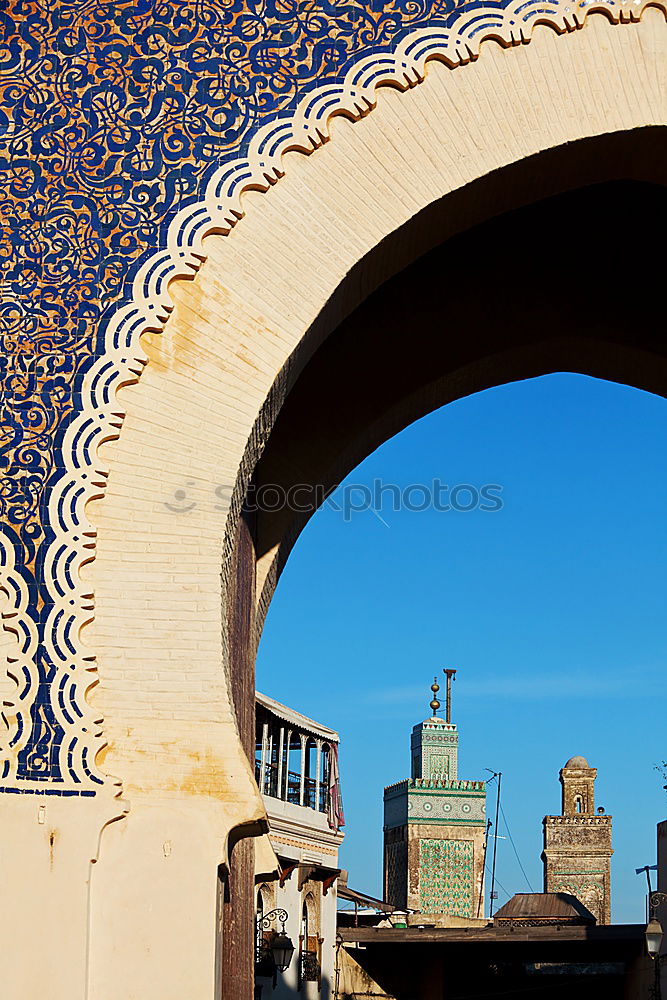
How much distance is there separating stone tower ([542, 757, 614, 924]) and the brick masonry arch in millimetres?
21194

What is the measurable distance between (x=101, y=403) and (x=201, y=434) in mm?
233

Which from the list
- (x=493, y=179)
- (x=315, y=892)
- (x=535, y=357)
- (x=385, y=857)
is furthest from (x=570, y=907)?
(x=493, y=179)

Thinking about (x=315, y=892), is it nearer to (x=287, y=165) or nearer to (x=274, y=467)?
(x=274, y=467)

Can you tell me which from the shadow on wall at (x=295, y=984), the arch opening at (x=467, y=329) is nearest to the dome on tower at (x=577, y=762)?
the shadow on wall at (x=295, y=984)

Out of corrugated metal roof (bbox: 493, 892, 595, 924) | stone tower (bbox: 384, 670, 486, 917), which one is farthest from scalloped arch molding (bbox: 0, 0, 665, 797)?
stone tower (bbox: 384, 670, 486, 917)

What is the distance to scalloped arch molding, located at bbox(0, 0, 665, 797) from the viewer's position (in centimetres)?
280

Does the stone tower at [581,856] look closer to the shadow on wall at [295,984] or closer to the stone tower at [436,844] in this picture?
the stone tower at [436,844]

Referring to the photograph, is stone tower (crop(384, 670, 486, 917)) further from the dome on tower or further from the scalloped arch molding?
the scalloped arch molding

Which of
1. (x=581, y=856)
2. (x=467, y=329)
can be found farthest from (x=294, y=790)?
(x=581, y=856)

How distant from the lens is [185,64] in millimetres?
3211

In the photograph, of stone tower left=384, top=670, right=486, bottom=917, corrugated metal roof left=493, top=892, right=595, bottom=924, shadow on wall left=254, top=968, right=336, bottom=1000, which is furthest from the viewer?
stone tower left=384, top=670, right=486, bottom=917

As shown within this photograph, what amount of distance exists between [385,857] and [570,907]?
5.15m

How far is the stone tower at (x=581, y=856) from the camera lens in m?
23.0

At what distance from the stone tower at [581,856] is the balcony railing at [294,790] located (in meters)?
10.2
